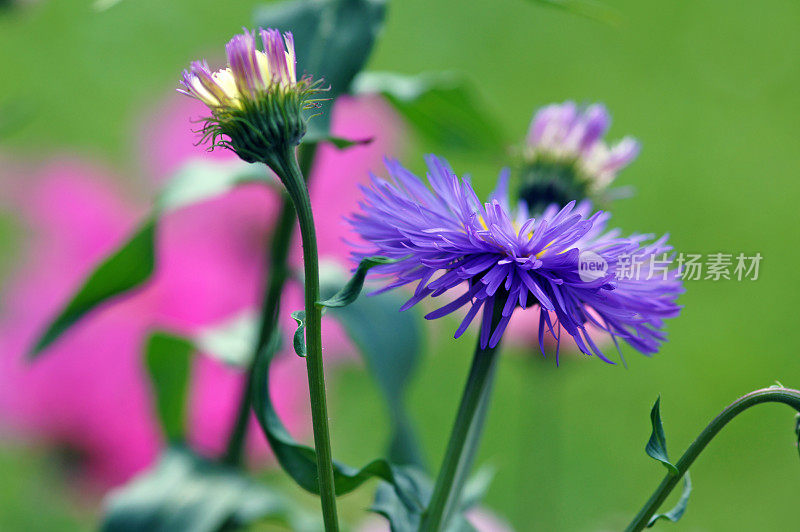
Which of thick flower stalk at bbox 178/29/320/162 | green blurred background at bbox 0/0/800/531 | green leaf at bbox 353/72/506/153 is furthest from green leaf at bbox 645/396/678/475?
green blurred background at bbox 0/0/800/531

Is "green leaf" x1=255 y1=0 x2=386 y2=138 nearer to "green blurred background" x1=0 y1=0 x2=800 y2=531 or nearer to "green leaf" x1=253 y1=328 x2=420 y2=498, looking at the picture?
"green leaf" x1=253 y1=328 x2=420 y2=498

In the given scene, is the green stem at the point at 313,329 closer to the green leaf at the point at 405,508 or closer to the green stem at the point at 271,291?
the green leaf at the point at 405,508

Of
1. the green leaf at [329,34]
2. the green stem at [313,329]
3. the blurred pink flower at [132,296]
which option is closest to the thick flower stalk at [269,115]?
the green stem at [313,329]

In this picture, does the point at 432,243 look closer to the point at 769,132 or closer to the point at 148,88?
the point at 148,88

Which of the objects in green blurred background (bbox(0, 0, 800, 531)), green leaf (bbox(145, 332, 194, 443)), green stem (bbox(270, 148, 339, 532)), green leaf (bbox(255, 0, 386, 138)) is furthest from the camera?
green blurred background (bbox(0, 0, 800, 531))

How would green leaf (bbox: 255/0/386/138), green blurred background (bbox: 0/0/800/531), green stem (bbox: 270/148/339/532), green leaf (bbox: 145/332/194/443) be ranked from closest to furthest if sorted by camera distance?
green stem (bbox: 270/148/339/532) → green leaf (bbox: 255/0/386/138) → green leaf (bbox: 145/332/194/443) → green blurred background (bbox: 0/0/800/531)

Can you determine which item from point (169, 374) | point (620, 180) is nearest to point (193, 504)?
point (169, 374)

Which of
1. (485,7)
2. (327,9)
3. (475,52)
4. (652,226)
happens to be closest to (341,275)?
(327,9)
